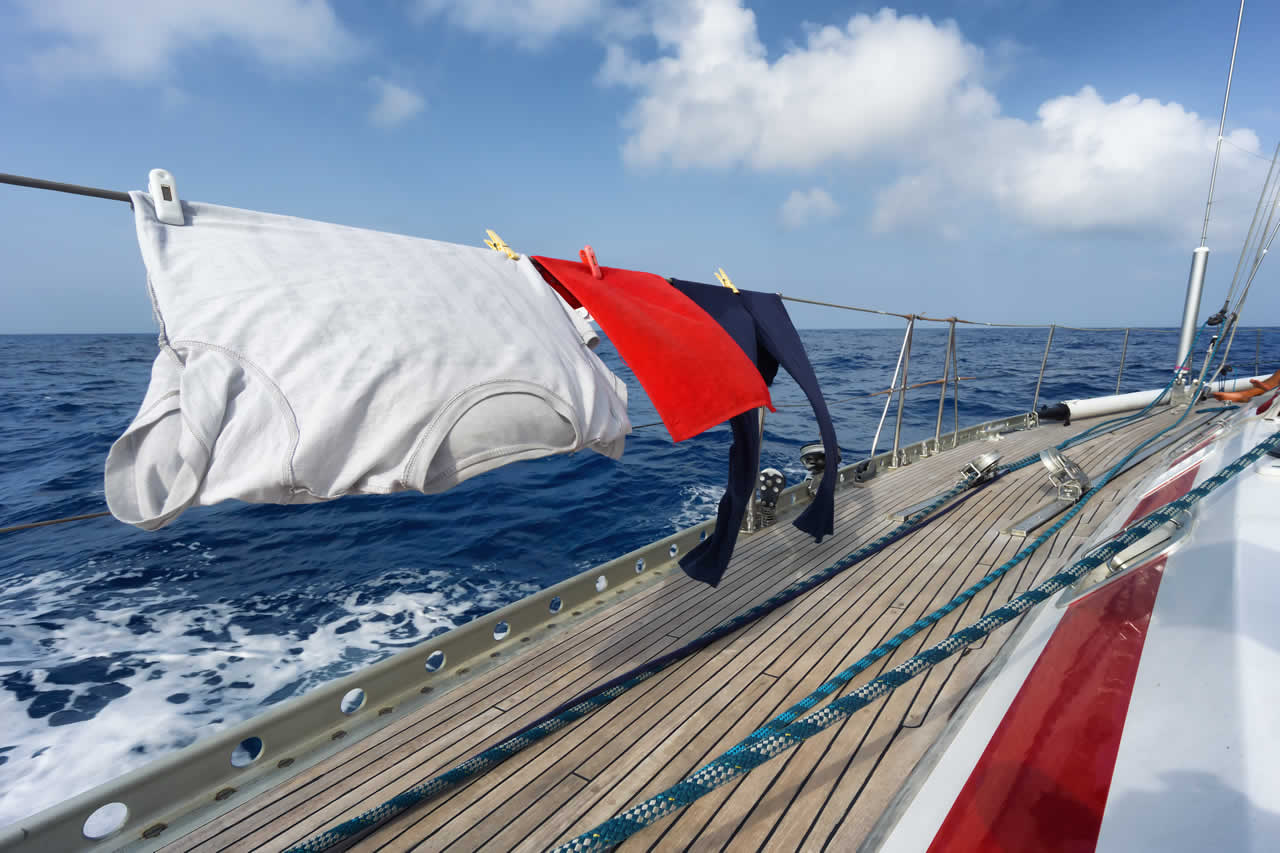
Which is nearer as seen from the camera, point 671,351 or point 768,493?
point 671,351

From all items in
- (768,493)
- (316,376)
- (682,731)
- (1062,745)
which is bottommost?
(682,731)

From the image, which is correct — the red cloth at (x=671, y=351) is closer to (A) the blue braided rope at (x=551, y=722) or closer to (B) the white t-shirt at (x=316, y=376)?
(B) the white t-shirt at (x=316, y=376)

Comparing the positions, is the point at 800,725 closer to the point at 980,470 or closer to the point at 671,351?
the point at 671,351

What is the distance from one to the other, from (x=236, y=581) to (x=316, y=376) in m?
4.73

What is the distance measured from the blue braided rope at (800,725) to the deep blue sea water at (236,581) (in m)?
2.92

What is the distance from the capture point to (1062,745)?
4.07 feet

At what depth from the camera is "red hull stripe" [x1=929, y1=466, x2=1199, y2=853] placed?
109cm

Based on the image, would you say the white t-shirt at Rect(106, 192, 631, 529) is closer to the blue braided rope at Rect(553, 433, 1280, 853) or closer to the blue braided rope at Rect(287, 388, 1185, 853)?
the blue braided rope at Rect(553, 433, 1280, 853)

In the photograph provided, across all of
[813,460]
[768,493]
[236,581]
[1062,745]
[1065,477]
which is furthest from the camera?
[236,581]

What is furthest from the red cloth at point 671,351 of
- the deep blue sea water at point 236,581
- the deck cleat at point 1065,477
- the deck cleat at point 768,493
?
the deck cleat at point 1065,477

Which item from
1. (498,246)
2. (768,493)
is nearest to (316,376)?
(498,246)

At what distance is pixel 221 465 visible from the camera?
1.06 m

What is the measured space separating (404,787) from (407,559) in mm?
3753

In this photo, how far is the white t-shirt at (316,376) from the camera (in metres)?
1.06
